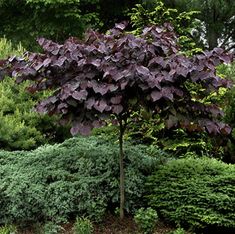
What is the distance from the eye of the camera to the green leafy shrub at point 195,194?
4715mm

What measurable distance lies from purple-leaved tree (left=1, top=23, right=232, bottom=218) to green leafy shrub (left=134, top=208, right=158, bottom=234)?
336mm

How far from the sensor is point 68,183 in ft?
16.5

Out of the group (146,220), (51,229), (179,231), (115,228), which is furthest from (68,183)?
(179,231)

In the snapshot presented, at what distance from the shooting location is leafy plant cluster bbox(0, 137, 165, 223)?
16.3 ft

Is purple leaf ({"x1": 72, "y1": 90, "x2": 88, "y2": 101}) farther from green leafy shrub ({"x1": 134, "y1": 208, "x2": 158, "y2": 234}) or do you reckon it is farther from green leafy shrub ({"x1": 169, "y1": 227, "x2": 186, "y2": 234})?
green leafy shrub ({"x1": 169, "y1": 227, "x2": 186, "y2": 234})

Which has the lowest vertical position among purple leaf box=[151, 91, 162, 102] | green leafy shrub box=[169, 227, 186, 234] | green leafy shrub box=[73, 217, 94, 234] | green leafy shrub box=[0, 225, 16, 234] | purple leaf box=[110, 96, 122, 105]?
green leafy shrub box=[0, 225, 16, 234]

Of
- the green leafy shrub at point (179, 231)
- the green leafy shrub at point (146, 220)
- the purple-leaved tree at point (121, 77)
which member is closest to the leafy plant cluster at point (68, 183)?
the purple-leaved tree at point (121, 77)

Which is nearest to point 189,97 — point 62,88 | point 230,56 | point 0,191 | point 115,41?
point 230,56

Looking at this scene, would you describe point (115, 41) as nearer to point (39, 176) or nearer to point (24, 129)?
point (39, 176)

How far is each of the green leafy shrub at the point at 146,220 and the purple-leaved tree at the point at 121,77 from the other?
1.10ft

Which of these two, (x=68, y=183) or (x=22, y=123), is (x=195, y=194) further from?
(x=22, y=123)

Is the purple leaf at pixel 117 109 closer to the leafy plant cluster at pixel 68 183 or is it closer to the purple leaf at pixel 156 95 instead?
the purple leaf at pixel 156 95

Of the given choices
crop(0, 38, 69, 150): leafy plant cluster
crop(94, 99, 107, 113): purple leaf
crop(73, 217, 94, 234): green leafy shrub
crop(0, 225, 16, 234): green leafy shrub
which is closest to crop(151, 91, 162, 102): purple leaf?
crop(94, 99, 107, 113): purple leaf

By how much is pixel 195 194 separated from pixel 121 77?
53.3 inches
